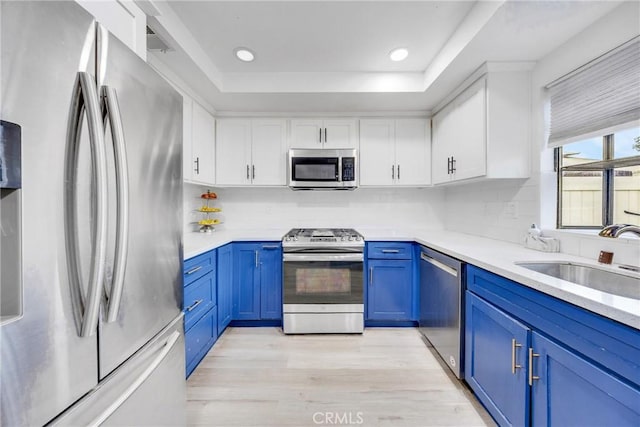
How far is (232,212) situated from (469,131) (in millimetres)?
2585

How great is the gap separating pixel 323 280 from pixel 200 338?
3.53 feet

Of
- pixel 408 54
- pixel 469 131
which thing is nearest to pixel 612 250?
pixel 469 131

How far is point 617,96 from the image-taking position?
1.42 metres

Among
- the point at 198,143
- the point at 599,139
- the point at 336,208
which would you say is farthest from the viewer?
the point at 336,208

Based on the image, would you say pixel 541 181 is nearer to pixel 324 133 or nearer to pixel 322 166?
pixel 322 166

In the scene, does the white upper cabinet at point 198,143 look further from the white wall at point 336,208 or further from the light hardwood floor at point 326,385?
the light hardwood floor at point 326,385

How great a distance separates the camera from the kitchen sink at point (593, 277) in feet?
4.03

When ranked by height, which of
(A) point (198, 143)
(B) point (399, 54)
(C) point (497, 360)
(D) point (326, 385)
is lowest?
(D) point (326, 385)

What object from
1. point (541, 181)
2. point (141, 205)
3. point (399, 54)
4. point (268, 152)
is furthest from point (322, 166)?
point (141, 205)

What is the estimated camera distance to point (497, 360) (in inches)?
53.3

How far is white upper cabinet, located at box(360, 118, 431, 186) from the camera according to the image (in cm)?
292

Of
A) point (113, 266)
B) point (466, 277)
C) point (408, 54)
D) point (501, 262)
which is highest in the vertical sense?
point (408, 54)

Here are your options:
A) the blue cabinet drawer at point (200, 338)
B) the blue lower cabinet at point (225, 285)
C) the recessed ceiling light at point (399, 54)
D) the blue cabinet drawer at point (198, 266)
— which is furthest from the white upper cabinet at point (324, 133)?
the blue cabinet drawer at point (200, 338)

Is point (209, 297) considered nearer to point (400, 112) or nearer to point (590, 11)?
point (400, 112)
